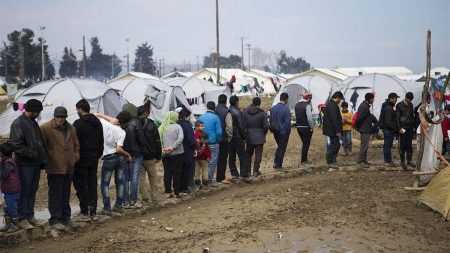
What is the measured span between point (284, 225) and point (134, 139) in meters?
2.96

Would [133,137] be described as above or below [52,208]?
above

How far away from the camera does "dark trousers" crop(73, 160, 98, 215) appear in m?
8.31

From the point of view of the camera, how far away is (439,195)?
344 inches

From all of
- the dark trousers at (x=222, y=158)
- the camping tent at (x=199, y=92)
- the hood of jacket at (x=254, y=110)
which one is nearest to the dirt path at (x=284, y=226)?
the dark trousers at (x=222, y=158)

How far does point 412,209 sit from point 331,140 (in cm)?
424

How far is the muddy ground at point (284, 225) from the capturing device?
693cm

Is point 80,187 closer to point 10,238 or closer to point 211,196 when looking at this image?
point 10,238

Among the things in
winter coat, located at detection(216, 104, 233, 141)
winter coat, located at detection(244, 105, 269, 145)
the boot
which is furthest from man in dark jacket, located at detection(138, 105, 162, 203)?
winter coat, located at detection(244, 105, 269, 145)

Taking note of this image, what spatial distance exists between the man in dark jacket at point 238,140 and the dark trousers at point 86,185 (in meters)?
3.82

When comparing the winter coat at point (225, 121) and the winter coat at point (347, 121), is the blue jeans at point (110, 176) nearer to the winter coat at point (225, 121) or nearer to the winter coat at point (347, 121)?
the winter coat at point (225, 121)

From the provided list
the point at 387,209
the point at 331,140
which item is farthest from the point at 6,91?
the point at 387,209

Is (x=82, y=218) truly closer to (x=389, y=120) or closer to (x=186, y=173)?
(x=186, y=173)

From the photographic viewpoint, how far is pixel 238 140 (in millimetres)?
11594

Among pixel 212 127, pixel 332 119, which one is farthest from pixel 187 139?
pixel 332 119
